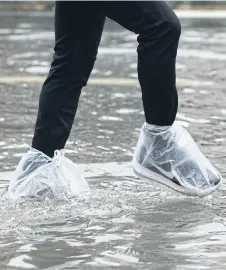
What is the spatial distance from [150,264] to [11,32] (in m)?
11.0

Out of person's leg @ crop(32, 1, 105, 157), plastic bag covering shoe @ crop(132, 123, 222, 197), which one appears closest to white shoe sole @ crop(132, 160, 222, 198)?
Answer: plastic bag covering shoe @ crop(132, 123, 222, 197)

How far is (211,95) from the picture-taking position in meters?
7.11

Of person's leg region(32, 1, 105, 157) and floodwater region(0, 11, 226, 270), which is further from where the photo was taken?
person's leg region(32, 1, 105, 157)

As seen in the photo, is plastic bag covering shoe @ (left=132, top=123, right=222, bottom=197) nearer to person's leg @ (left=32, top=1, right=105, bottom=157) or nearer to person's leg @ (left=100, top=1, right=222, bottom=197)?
person's leg @ (left=100, top=1, right=222, bottom=197)

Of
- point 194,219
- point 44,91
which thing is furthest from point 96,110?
point 194,219

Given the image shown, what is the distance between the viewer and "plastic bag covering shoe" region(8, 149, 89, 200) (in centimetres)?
381

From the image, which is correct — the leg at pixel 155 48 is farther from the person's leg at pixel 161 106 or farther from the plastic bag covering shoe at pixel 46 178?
the plastic bag covering shoe at pixel 46 178

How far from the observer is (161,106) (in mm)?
3756

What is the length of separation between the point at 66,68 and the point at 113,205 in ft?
2.19

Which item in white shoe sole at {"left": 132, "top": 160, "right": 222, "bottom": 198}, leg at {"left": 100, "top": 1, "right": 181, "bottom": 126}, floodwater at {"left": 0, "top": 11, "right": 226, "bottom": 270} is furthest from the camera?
white shoe sole at {"left": 132, "top": 160, "right": 222, "bottom": 198}

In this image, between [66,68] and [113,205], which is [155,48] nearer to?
[66,68]

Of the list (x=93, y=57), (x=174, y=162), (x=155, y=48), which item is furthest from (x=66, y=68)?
(x=174, y=162)

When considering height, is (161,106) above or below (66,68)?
below

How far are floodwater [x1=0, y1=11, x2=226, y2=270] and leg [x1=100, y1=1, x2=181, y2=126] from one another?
43 centimetres
